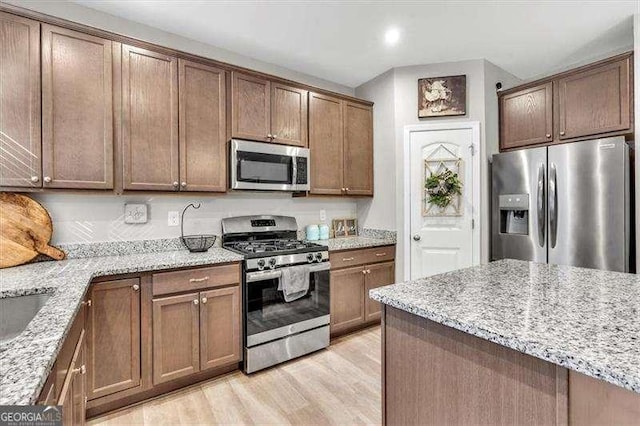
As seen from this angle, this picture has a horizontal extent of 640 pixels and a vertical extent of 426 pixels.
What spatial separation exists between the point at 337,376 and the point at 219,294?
1051mm

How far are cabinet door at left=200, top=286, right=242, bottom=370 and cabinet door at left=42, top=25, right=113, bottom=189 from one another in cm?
104

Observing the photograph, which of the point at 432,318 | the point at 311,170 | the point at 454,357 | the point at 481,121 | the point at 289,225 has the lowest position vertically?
the point at 454,357

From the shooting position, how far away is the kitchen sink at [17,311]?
54.6 inches

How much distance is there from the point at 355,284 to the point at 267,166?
1.37 metres

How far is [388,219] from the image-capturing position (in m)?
3.46

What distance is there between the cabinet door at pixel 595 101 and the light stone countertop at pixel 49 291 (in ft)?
9.92

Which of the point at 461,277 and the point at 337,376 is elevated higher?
the point at 461,277

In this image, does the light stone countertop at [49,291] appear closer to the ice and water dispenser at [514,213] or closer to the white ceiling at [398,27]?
the white ceiling at [398,27]

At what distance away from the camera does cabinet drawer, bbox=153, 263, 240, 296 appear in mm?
2062

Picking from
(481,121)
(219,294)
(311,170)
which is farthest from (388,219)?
(219,294)

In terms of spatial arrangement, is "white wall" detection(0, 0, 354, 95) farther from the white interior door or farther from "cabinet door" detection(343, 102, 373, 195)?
the white interior door

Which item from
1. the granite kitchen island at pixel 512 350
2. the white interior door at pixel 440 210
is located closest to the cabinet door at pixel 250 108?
the white interior door at pixel 440 210

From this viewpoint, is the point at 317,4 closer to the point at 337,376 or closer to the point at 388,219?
the point at 388,219

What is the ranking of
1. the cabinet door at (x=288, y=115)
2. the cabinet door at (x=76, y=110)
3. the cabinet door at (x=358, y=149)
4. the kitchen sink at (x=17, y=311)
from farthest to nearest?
the cabinet door at (x=358, y=149), the cabinet door at (x=288, y=115), the cabinet door at (x=76, y=110), the kitchen sink at (x=17, y=311)
